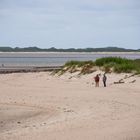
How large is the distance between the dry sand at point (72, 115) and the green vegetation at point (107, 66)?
742 cm

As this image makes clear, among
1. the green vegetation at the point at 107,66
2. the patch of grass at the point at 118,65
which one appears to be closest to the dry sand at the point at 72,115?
the patch of grass at the point at 118,65

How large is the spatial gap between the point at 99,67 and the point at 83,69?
163cm

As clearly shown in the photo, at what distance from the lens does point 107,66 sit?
136 feet

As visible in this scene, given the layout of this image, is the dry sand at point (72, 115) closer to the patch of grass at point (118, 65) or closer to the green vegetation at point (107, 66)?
the patch of grass at point (118, 65)

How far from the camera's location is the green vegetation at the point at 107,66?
128ft

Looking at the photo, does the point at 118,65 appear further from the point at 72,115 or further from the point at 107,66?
the point at 72,115

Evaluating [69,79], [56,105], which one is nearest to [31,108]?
[56,105]

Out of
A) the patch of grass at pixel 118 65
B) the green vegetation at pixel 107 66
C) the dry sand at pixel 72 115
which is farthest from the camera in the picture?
the green vegetation at pixel 107 66

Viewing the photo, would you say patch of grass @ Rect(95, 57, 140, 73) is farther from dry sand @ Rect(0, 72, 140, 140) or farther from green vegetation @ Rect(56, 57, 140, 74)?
dry sand @ Rect(0, 72, 140, 140)

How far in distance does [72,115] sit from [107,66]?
2270 cm

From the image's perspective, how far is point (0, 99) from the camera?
26.4m

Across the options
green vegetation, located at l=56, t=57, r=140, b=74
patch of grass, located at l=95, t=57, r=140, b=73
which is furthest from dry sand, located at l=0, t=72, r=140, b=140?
green vegetation, located at l=56, t=57, r=140, b=74

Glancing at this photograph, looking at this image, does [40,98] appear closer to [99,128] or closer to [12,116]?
[12,116]

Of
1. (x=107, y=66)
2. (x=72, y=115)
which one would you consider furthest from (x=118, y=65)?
(x=72, y=115)
